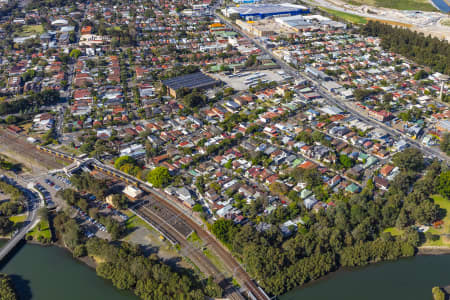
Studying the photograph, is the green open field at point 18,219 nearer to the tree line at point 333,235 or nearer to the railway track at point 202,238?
the railway track at point 202,238

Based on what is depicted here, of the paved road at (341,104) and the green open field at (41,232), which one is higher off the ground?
the paved road at (341,104)

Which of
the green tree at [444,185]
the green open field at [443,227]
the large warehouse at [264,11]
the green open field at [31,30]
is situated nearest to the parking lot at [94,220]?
the green open field at [443,227]

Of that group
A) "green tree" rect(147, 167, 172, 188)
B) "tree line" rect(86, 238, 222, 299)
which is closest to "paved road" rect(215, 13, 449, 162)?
"green tree" rect(147, 167, 172, 188)

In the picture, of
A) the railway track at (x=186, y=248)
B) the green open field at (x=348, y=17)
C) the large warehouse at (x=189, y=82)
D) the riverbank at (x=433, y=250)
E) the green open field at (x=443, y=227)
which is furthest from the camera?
the green open field at (x=348, y=17)

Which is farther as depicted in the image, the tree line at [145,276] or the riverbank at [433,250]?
the riverbank at [433,250]

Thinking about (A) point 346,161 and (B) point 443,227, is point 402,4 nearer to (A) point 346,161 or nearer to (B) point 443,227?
(A) point 346,161

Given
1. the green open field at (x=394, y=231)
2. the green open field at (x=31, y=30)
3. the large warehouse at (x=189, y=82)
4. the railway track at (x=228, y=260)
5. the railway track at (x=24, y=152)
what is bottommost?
the green open field at (x=394, y=231)

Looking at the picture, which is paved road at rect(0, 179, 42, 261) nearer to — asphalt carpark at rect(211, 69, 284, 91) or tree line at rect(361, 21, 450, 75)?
asphalt carpark at rect(211, 69, 284, 91)

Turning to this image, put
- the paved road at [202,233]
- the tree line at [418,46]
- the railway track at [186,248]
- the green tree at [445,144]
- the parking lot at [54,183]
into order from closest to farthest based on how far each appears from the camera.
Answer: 1. the paved road at [202,233]
2. the railway track at [186,248]
3. the parking lot at [54,183]
4. the green tree at [445,144]
5. the tree line at [418,46]
